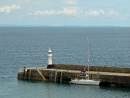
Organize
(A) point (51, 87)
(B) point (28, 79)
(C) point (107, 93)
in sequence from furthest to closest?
(B) point (28, 79) < (A) point (51, 87) < (C) point (107, 93)

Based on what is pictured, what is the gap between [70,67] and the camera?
59125 mm

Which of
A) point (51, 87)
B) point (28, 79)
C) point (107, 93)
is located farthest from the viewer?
point (28, 79)

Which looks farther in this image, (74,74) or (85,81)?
(74,74)

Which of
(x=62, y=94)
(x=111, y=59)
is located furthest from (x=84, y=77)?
(x=111, y=59)

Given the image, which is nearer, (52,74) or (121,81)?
(121,81)

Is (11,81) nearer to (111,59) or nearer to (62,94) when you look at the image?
(62,94)

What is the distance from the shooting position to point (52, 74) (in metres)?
56.9

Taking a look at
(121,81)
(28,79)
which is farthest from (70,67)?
(121,81)

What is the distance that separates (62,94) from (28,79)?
9209 mm

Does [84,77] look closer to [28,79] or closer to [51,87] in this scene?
[51,87]

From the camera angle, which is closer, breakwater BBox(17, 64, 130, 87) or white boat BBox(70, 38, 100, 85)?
breakwater BBox(17, 64, 130, 87)

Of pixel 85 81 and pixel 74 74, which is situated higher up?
pixel 74 74

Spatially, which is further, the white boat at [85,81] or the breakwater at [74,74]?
the white boat at [85,81]

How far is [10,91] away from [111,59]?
43070 millimetres
